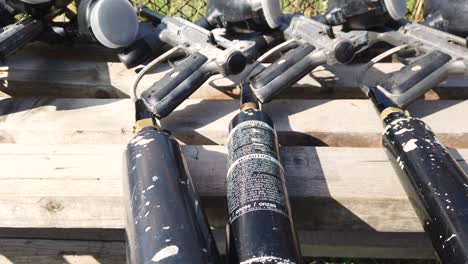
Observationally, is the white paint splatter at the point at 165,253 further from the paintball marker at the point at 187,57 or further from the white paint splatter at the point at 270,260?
the paintball marker at the point at 187,57

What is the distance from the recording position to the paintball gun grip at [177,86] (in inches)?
45.0

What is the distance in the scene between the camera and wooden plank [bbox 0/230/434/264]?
1150 mm

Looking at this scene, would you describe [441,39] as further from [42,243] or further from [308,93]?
[42,243]

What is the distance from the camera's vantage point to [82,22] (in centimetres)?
134

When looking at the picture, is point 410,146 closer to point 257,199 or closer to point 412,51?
point 257,199

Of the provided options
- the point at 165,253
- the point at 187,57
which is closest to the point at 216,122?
the point at 187,57

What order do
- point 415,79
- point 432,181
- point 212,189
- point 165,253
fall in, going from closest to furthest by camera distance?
point 165,253 < point 432,181 < point 212,189 < point 415,79

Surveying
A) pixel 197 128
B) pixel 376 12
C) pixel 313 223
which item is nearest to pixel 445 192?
pixel 313 223

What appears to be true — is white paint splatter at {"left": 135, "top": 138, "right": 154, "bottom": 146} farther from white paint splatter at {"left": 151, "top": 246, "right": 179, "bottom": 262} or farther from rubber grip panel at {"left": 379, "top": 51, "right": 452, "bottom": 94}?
rubber grip panel at {"left": 379, "top": 51, "right": 452, "bottom": 94}

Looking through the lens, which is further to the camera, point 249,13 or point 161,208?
point 249,13

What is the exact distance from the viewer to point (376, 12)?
135 centimetres

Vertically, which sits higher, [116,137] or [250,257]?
[250,257]

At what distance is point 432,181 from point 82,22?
104 cm

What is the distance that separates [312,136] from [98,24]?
668 mm
